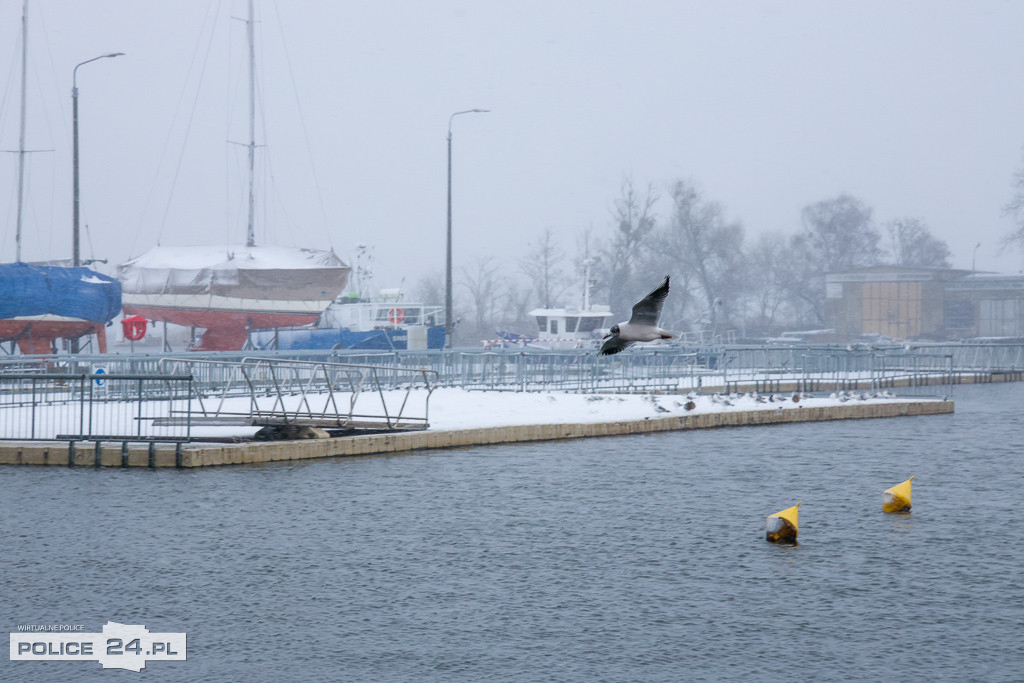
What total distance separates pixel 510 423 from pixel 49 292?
100 feet

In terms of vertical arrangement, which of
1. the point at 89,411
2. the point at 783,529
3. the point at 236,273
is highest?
the point at 236,273

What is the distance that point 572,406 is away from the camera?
2841 centimetres

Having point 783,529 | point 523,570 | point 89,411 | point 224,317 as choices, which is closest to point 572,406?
point 89,411

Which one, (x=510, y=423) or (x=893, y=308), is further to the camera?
(x=893, y=308)

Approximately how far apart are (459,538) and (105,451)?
792 centimetres

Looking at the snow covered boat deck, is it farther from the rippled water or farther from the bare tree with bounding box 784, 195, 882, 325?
the bare tree with bounding box 784, 195, 882, 325

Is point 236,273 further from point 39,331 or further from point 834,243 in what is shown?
point 834,243

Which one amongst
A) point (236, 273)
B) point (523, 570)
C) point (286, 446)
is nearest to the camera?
point (523, 570)

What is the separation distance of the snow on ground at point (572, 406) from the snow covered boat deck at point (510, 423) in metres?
0.02

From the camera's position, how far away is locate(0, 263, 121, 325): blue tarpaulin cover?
47719mm

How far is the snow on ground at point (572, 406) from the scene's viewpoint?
81.8 ft

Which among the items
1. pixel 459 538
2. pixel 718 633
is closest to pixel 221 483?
pixel 459 538

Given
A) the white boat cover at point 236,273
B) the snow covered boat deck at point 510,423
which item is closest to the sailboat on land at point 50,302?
the white boat cover at point 236,273

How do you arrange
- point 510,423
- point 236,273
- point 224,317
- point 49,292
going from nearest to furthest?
point 510,423, point 49,292, point 236,273, point 224,317
